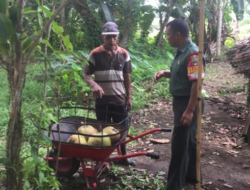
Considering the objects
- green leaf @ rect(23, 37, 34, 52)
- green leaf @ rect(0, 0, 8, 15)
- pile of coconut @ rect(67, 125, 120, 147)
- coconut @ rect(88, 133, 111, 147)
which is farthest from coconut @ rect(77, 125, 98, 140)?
green leaf @ rect(0, 0, 8, 15)

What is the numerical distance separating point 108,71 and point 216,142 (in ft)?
7.96

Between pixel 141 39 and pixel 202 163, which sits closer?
pixel 202 163

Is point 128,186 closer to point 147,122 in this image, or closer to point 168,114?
point 147,122

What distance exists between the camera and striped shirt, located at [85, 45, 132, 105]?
3.57 m

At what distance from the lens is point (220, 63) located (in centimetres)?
1280

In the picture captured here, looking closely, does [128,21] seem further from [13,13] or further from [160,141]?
[13,13]

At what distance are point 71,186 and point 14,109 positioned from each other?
173 centimetres

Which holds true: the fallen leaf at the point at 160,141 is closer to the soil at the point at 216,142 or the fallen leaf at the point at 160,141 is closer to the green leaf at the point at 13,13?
the soil at the point at 216,142

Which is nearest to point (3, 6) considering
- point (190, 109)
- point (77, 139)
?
point (77, 139)

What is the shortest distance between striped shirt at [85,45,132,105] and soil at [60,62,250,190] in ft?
3.37

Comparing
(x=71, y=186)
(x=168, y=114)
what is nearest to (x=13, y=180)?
(x=71, y=186)

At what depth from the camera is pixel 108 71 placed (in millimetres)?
3594

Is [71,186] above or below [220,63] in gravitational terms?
below

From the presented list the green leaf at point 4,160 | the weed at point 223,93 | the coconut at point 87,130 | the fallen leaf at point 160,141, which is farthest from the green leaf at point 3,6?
the weed at point 223,93
